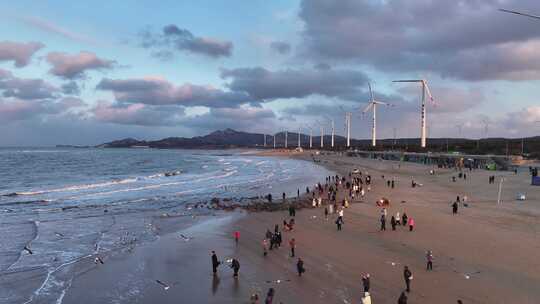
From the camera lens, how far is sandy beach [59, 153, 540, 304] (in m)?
16.6

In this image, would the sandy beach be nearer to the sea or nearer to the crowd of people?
the crowd of people

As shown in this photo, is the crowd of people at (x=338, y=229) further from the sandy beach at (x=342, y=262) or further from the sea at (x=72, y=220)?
the sea at (x=72, y=220)

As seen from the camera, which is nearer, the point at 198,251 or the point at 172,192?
the point at 198,251

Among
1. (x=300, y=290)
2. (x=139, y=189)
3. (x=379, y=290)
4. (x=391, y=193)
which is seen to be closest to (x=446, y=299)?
(x=379, y=290)

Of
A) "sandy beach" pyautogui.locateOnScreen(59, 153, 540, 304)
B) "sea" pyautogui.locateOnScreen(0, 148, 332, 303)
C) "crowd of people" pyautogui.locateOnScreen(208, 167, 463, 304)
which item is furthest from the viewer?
"sea" pyautogui.locateOnScreen(0, 148, 332, 303)

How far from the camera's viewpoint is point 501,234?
25.7m

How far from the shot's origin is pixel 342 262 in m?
20.8

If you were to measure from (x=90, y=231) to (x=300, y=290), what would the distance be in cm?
1747

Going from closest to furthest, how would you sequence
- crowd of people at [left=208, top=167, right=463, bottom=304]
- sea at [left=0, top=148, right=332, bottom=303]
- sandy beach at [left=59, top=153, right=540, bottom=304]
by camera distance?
crowd of people at [left=208, top=167, right=463, bottom=304] < sandy beach at [left=59, top=153, right=540, bottom=304] < sea at [left=0, top=148, right=332, bottom=303]

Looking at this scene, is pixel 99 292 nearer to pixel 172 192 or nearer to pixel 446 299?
pixel 446 299

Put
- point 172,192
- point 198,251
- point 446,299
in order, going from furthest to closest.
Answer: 1. point 172,192
2. point 198,251
3. point 446,299

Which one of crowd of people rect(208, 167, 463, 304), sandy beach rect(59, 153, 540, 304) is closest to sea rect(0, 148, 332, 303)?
sandy beach rect(59, 153, 540, 304)

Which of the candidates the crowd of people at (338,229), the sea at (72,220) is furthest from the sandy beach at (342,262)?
the sea at (72,220)

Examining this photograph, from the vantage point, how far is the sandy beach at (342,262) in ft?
54.6
